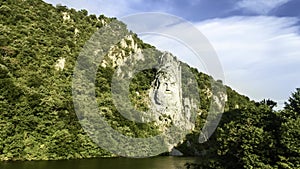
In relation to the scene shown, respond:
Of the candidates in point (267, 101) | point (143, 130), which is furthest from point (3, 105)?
point (267, 101)

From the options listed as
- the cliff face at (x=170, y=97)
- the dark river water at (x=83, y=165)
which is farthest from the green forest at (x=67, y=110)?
the dark river water at (x=83, y=165)

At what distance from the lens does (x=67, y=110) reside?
75.9 m

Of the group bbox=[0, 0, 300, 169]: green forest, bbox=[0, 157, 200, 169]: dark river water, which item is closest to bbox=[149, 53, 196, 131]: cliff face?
bbox=[0, 0, 300, 169]: green forest

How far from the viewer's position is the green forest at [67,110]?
33469mm

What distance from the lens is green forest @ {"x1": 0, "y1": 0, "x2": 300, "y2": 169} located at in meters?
33.5

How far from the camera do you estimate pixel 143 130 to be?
9625 cm

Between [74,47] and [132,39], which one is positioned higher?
[132,39]

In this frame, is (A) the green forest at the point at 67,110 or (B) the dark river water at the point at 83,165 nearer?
(A) the green forest at the point at 67,110

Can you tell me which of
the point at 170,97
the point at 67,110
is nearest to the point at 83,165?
the point at 67,110

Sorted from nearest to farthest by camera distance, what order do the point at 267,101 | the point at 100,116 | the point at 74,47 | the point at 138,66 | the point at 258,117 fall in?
the point at 258,117 → the point at 267,101 → the point at 100,116 → the point at 74,47 → the point at 138,66

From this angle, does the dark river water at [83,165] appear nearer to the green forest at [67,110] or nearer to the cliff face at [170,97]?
the green forest at [67,110]

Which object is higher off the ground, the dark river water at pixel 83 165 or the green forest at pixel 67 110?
the green forest at pixel 67 110

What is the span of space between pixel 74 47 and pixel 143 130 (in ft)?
96.6

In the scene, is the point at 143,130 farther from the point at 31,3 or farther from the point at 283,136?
the point at 283,136
